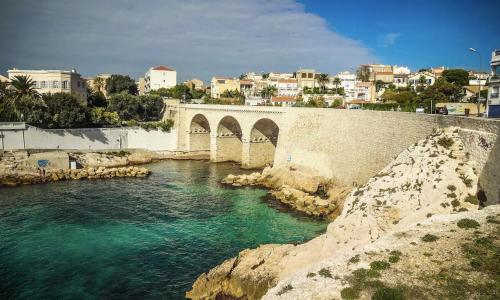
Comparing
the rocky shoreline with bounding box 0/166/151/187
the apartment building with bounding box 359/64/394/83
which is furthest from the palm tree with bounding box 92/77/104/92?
the apartment building with bounding box 359/64/394/83

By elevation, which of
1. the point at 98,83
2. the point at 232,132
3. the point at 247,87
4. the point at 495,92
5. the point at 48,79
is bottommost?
the point at 232,132

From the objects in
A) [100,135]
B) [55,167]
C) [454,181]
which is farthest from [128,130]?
[454,181]

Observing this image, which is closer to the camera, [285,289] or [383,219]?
[285,289]

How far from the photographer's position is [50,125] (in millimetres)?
55094

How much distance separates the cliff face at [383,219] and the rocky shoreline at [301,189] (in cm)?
901

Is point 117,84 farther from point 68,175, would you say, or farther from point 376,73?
point 376,73

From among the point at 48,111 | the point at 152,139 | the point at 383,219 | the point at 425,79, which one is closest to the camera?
the point at 383,219

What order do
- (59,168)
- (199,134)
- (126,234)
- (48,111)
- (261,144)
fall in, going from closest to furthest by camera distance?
1. (126,234)
2. (59,168)
3. (48,111)
4. (261,144)
5. (199,134)

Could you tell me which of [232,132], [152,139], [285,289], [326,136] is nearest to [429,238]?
[285,289]

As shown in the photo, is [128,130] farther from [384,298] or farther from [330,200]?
[384,298]

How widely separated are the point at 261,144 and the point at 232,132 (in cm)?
753

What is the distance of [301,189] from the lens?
41.9 m

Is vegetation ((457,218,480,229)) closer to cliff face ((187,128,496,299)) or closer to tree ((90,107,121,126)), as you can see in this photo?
cliff face ((187,128,496,299))

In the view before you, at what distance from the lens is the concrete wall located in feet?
169
